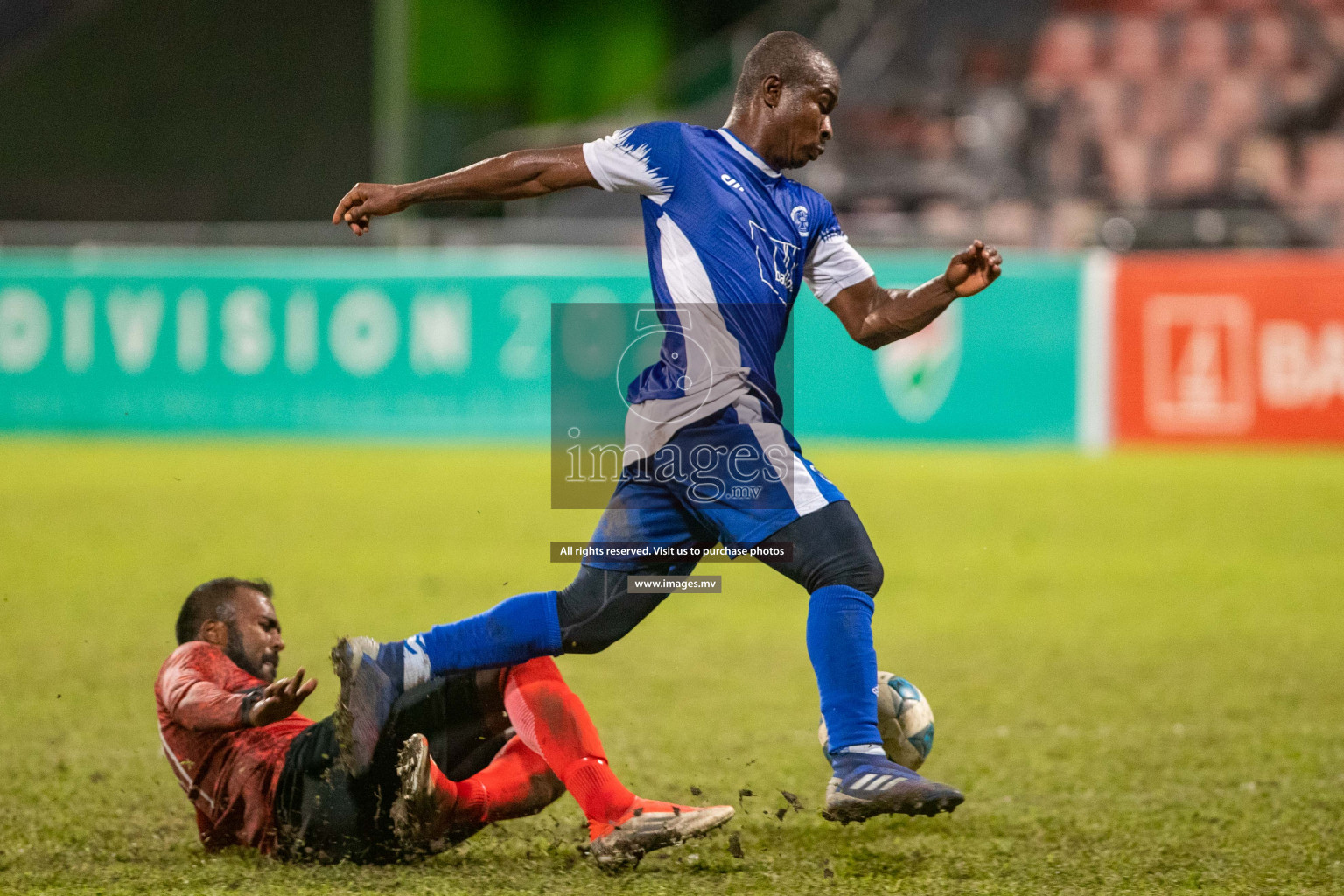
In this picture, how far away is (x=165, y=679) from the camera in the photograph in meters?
3.32

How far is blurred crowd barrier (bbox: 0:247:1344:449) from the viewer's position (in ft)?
41.2

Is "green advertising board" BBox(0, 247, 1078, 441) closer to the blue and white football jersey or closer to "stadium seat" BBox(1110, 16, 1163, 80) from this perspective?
"stadium seat" BBox(1110, 16, 1163, 80)

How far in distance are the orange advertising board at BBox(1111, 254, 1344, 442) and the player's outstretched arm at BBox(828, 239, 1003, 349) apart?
380 inches

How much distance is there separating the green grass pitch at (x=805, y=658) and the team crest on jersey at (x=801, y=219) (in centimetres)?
102

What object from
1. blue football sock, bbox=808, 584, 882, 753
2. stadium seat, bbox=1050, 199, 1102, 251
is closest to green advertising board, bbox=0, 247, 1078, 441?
stadium seat, bbox=1050, 199, 1102, 251

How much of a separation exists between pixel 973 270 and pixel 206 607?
1899 mm

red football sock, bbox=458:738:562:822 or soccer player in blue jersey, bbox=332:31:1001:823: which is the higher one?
soccer player in blue jersey, bbox=332:31:1001:823

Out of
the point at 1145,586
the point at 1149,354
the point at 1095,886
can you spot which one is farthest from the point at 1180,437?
the point at 1095,886

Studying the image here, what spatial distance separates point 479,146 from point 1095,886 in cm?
2036

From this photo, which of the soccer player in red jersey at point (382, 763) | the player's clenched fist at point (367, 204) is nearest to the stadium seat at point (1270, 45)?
the player's clenched fist at point (367, 204)

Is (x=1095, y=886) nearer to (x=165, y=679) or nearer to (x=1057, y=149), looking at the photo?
(x=165, y=679)

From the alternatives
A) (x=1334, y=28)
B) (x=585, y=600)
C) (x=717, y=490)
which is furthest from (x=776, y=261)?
(x=1334, y=28)

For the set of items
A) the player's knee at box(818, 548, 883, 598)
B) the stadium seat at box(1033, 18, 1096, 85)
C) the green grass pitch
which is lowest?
the green grass pitch

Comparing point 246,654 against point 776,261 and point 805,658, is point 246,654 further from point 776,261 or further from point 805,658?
point 805,658
